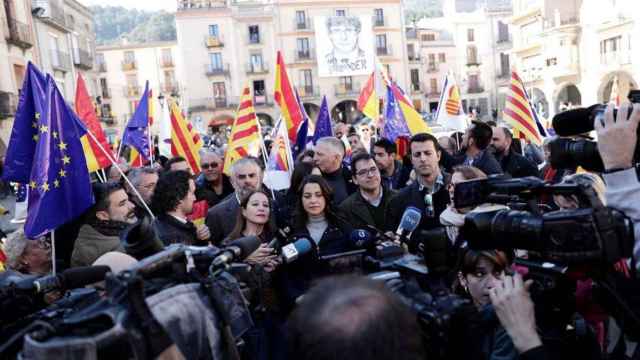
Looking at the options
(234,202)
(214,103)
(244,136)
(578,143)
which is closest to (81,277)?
(578,143)

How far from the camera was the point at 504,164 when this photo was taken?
267 inches

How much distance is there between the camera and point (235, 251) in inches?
71.9

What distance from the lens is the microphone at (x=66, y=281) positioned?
184cm

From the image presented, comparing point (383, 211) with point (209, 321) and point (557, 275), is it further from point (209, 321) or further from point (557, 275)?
point (209, 321)

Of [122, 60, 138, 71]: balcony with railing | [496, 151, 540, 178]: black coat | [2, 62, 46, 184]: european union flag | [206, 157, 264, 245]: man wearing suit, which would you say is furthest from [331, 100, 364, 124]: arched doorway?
[2, 62, 46, 184]: european union flag

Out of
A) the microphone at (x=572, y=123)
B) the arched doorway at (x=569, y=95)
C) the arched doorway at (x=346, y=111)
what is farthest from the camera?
the arched doorway at (x=346, y=111)


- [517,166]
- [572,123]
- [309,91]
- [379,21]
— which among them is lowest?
[517,166]

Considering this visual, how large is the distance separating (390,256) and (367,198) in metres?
2.42

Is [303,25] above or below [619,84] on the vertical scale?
above

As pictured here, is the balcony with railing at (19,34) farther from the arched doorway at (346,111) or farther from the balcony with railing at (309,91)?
the arched doorway at (346,111)

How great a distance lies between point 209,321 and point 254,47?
4752 centimetres

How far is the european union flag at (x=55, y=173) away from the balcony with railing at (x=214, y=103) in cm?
4399

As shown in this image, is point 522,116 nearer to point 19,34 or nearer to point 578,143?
point 578,143

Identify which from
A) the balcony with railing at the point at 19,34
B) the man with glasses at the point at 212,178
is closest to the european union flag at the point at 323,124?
the man with glasses at the point at 212,178
